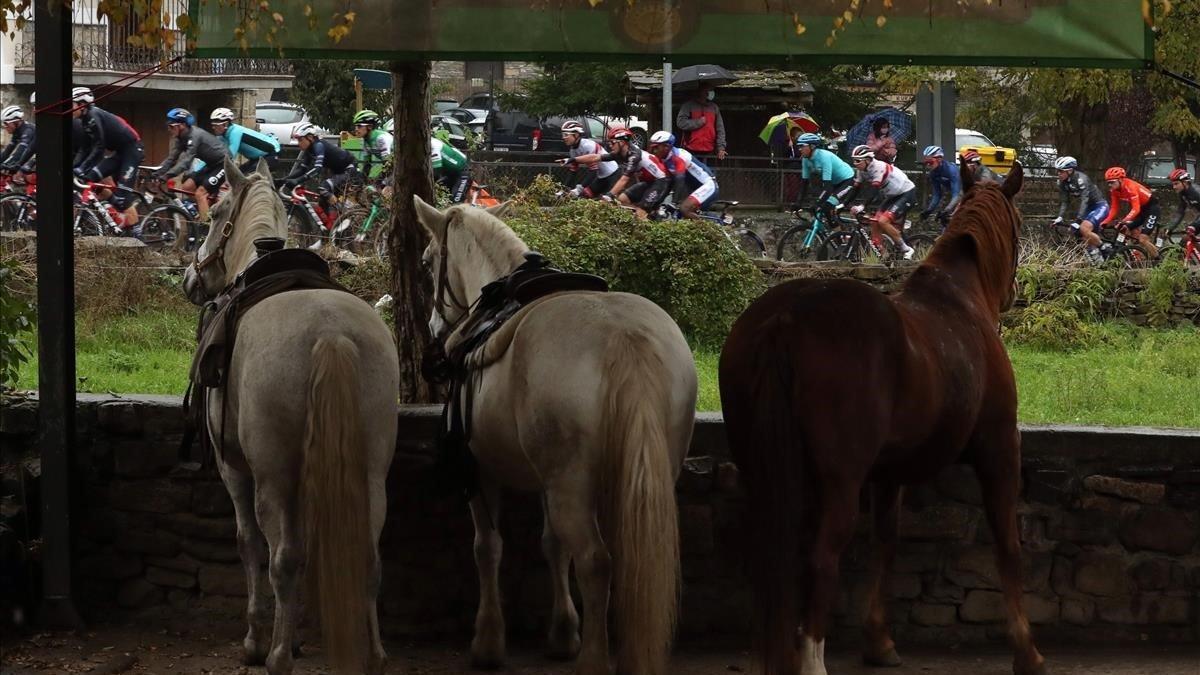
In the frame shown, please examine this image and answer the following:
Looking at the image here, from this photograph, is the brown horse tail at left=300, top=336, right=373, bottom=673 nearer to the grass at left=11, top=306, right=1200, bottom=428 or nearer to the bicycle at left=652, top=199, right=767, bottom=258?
the grass at left=11, top=306, right=1200, bottom=428

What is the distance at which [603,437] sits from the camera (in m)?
5.61

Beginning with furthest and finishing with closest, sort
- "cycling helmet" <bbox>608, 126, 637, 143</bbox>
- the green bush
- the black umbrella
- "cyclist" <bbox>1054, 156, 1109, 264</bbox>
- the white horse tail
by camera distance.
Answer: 1. the black umbrella
2. "cycling helmet" <bbox>608, 126, 637, 143</bbox>
3. "cyclist" <bbox>1054, 156, 1109, 264</bbox>
4. the green bush
5. the white horse tail

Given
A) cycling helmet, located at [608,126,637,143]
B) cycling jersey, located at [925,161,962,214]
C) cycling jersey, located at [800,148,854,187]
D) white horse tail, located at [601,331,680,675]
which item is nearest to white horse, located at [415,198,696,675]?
white horse tail, located at [601,331,680,675]

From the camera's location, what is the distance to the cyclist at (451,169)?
65.4ft

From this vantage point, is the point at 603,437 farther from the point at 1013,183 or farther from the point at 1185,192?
the point at 1185,192

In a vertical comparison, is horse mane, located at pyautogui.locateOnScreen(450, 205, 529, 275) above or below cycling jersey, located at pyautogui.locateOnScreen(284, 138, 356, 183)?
below

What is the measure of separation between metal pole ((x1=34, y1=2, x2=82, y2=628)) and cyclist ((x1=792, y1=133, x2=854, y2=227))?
47.8 feet

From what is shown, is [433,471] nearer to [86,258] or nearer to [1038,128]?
[86,258]

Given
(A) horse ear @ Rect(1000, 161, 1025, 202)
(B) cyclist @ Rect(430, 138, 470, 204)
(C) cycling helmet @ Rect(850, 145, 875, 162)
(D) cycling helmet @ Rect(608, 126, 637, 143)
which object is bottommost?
(A) horse ear @ Rect(1000, 161, 1025, 202)

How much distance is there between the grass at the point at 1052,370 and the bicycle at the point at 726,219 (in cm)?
516

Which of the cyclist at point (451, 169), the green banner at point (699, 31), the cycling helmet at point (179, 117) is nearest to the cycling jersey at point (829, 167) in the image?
the cyclist at point (451, 169)

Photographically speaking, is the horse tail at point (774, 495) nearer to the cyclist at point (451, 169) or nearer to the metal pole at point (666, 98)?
the cyclist at point (451, 169)

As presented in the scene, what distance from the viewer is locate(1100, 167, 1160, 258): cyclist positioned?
2239 centimetres

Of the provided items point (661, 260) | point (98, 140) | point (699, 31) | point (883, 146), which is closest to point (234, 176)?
point (699, 31)
